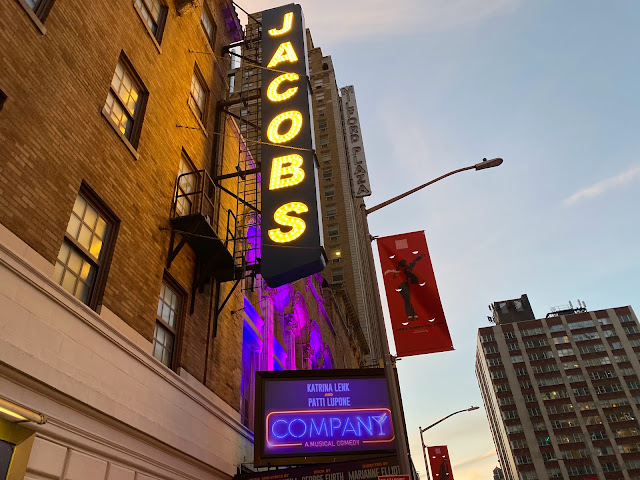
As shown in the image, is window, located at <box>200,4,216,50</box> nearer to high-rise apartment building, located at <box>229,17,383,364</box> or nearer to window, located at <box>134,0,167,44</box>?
window, located at <box>134,0,167,44</box>

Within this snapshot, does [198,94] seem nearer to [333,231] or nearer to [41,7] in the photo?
[41,7]

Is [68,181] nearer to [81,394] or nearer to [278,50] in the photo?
[81,394]

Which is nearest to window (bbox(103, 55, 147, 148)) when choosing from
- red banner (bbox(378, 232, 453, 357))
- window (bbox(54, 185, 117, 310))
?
window (bbox(54, 185, 117, 310))

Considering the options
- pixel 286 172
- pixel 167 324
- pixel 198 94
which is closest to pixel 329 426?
pixel 167 324

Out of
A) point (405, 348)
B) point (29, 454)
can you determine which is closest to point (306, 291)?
point (405, 348)

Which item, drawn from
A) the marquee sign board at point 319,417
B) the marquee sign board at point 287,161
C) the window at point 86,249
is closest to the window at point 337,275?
the marquee sign board at point 287,161

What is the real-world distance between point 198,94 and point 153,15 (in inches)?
113

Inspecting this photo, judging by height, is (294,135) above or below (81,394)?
above

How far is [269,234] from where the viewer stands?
1306 centimetres

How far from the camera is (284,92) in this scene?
16.1 meters

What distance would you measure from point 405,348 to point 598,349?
15483 centimetres

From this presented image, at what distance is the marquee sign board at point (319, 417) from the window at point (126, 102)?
7327mm

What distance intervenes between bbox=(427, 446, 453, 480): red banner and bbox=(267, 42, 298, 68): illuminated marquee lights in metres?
29.4

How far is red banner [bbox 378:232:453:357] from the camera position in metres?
10.4
